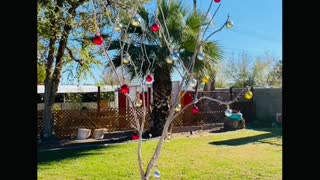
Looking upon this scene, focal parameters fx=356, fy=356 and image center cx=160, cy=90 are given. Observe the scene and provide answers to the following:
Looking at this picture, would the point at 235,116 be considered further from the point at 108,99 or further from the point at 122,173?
the point at 122,173

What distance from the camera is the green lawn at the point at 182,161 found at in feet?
16.3

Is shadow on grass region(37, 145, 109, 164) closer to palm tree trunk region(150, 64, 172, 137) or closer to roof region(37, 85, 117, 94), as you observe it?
palm tree trunk region(150, 64, 172, 137)

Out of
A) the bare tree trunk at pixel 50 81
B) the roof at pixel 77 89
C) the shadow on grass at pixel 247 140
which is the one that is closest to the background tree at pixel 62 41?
the bare tree trunk at pixel 50 81

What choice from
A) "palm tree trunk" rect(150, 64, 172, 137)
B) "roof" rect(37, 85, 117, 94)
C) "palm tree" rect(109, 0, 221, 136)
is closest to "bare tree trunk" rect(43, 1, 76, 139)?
"palm tree" rect(109, 0, 221, 136)

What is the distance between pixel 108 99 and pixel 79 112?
11.6 feet

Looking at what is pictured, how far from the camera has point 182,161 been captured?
598 cm

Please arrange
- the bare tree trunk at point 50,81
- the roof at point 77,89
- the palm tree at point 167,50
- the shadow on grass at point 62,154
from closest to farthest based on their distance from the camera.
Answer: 1. the shadow on grass at point 62,154
2. the palm tree at point 167,50
3. the bare tree trunk at point 50,81
4. the roof at point 77,89

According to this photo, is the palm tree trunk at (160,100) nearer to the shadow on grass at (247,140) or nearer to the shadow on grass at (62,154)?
the shadow on grass at (247,140)

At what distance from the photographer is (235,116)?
1119cm

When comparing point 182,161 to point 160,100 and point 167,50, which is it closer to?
point 167,50

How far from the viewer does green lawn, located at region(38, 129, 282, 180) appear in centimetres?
496

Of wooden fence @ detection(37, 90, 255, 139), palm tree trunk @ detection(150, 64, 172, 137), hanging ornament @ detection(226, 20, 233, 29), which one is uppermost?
hanging ornament @ detection(226, 20, 233, 29)
